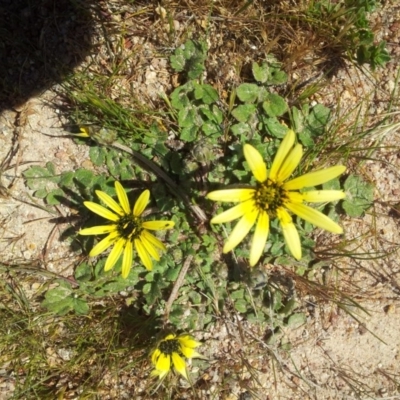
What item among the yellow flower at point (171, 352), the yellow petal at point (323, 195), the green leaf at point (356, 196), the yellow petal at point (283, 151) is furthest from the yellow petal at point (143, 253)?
the green leaf at point (356, 196)

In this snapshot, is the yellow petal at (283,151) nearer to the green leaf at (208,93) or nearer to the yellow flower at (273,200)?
the yellow flower at (273,200)

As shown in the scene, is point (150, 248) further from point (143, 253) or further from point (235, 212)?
point (235, 212)

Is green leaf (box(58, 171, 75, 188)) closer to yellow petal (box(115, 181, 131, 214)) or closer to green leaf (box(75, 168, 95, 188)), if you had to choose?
green leaf (box(75, 168, 95, 188))

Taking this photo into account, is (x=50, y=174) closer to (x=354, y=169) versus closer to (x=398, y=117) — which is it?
(x=354, y=169)

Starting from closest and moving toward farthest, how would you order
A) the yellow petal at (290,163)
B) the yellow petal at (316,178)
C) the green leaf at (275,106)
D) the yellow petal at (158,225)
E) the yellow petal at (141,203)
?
the yellow petal at (316,178) < the yellow petal at (290,163) < the yellow petal at (158,225) < the yellow petal at (141,203) < the green leaf at (275,106)

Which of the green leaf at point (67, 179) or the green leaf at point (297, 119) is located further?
the green leaf at point (67, 179)

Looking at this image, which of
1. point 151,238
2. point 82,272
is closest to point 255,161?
point 151,238
